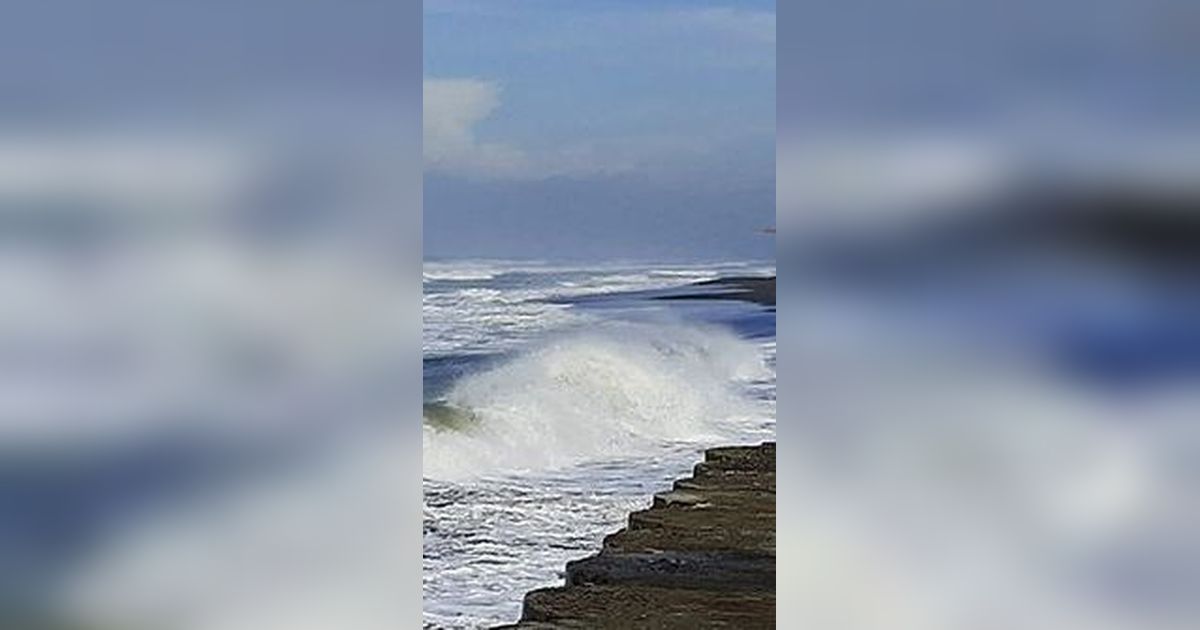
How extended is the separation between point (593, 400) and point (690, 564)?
35 centimetres

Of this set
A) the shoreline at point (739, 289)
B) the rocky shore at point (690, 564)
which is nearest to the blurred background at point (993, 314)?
the rocky shore at point (690, 564)

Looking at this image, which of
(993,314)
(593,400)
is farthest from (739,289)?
(993,314)

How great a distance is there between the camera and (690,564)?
2127 millimetres

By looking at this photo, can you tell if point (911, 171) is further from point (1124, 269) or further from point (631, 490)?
point (631, 490)

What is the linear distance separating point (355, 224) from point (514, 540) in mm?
1348

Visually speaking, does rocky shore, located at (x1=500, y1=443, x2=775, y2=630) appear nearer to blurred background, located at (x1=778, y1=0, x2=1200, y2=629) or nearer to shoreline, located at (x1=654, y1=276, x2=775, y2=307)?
shoreline, located at (x1=654, y1=276, x2=775, y2=307)

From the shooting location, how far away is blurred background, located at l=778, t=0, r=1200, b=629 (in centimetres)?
97

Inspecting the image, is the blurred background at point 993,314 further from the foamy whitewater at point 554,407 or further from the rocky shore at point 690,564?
the foamy whitewater at point 554,407

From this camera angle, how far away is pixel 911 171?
3.21 ft

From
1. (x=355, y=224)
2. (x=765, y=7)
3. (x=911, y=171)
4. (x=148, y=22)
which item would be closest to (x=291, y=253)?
(x=355, y=224)

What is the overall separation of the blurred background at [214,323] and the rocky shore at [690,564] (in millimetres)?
945

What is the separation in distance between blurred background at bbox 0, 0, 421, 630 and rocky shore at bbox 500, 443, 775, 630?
945 mm

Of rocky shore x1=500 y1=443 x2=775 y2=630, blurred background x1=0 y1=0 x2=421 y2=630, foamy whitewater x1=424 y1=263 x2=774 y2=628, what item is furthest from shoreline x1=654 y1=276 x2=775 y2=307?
blurred background x1=0 y1=0 x2=421 y2=630

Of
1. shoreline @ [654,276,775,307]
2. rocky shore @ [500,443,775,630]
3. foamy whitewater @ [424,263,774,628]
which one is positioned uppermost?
shoreline @ [654,276,775,307]
